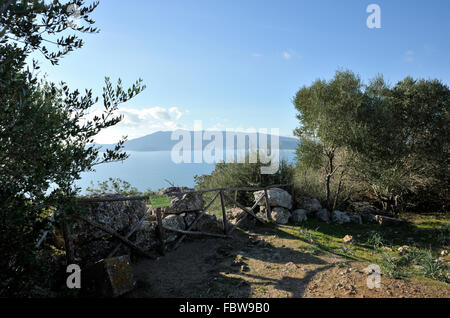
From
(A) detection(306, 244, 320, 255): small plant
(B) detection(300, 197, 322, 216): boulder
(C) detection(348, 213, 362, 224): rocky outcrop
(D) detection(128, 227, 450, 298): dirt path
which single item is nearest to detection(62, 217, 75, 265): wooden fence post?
(D) detection(128, 227, 450, 298): dirt path

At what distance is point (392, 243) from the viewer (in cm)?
795

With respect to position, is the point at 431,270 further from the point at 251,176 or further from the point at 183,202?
the point at 251,176

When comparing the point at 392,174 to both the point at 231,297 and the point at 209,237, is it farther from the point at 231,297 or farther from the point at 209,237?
the point at 231,297

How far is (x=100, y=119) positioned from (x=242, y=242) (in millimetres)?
5730

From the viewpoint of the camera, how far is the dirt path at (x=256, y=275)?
4.49 metres

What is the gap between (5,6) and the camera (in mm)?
2625

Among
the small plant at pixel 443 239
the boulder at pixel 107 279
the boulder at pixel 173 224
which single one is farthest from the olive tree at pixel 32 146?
the small plant at pixel 443 239

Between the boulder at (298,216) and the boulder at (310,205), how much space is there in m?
0.65

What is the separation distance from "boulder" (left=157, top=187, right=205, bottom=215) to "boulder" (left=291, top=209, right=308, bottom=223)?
4.45m

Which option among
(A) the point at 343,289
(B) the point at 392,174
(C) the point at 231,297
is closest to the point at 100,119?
(C) the point at 231,297

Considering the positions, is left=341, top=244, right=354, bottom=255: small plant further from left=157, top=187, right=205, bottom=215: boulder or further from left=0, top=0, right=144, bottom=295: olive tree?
left=0, top=0, right=144, bottom=295: olive tree

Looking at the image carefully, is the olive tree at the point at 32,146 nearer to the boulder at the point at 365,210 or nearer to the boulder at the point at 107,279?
the boulder at the point at 107,279

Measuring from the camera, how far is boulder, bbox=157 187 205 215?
301 inches

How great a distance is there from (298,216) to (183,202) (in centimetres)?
523
